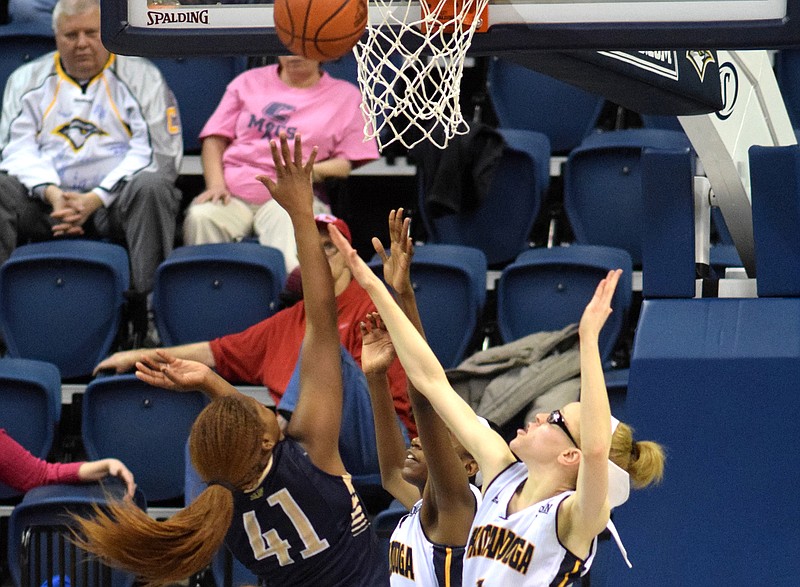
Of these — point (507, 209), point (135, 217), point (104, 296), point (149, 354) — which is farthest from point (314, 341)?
point (507, 209)

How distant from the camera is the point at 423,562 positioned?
3.35 meters

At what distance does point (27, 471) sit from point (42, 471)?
5cm

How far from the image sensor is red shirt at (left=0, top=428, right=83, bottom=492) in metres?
4.80

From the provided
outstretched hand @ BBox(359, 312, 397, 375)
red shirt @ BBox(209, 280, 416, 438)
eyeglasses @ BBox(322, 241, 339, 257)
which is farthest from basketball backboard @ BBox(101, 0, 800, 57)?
red shirt @ BBox(209, 280, 416, 438)

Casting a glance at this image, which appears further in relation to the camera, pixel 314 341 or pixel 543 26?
pixel 314 341

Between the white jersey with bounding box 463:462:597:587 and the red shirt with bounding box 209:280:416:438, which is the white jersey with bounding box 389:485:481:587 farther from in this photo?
the red shirt with bounding box 209:280:416:438

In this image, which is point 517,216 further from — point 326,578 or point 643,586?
point 326,578

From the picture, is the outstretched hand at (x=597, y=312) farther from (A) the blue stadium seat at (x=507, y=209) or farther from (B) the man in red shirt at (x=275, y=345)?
(A) the blue stadium seat at (x=507, y=209)

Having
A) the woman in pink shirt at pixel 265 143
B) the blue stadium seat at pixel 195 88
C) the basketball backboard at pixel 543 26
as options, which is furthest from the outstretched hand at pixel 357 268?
the blue stadium seat at pixel 195 88

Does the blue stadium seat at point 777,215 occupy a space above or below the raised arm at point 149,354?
above

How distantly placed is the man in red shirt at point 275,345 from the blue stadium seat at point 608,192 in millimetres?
1361

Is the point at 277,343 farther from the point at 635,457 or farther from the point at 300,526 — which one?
the point at 635,457

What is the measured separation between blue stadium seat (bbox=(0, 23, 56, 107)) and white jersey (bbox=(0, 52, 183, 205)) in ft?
2.48

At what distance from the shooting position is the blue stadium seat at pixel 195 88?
6969mm
